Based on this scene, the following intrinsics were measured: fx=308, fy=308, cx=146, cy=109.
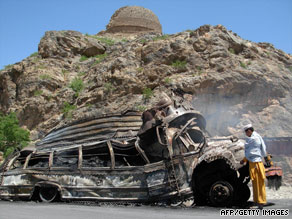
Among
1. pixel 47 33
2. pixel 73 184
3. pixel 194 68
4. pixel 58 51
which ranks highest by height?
pixel 47 33

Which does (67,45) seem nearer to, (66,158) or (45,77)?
(45,77)

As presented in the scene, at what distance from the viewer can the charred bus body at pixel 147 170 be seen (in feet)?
20.7

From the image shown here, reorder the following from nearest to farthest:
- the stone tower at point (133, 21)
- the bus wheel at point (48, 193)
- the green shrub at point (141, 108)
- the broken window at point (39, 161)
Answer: the bus wheel at point (48, 193), the broken window at point (39, 161), the green shrub at point (141, 108), the stone tower at point (133, 21)

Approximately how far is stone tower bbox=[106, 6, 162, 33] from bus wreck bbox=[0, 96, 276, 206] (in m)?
25.4

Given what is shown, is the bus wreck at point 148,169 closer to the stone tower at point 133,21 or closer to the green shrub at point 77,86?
the green shrub at point 77,86

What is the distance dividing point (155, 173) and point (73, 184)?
2.01 metres

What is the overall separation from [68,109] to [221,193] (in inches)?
495

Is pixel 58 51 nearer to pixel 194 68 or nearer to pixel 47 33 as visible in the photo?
pixel 47 33

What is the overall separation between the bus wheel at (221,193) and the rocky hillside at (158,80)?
3449 millimetres

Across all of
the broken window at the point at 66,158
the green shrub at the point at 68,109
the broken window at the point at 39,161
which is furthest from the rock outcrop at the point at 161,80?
the broken window at the point at 39,161

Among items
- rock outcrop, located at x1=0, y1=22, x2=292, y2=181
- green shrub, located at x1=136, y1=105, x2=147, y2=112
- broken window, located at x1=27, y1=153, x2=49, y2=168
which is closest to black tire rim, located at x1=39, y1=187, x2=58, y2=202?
broken window, located at x1=27, y1=153, x2=49, y2=168

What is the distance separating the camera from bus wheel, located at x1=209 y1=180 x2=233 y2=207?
19.8 ft

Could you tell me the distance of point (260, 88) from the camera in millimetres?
13430

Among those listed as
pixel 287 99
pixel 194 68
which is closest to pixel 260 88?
pixel 287 99
